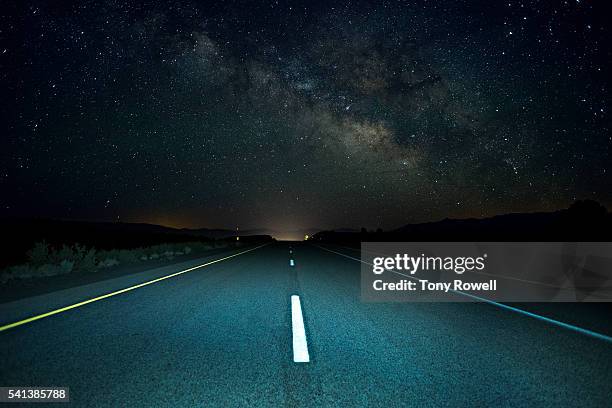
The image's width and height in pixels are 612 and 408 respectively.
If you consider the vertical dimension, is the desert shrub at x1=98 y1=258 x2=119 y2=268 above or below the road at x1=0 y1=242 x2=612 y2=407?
below

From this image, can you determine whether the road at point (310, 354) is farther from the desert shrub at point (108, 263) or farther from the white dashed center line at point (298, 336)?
the desert shrub at point (108, 263)

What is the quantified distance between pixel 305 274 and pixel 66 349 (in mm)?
8428

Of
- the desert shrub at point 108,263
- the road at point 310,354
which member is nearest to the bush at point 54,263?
the desert shrub at point 108,263

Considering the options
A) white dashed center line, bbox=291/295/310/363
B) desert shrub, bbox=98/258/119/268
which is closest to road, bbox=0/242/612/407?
white dashed center line, bbox=291/295/310/363

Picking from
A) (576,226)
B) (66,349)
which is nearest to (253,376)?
(66,349)

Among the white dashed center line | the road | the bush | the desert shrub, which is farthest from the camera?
the desert shrub

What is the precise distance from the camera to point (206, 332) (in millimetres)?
4719

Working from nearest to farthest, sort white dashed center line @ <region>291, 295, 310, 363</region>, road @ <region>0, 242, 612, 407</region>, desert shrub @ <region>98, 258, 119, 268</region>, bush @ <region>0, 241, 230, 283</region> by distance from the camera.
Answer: road @ <region>0, 242, 612, 407</region>
white dashed center line @ <region>291, 295, 310, 363</region>
bush @ <region>0, 241, 230, 283</region>
desert shrub @ <region>98, 258, 119, 268</region>

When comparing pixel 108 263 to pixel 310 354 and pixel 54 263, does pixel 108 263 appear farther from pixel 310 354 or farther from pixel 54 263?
pixel 310 354

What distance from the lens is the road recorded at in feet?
9.56

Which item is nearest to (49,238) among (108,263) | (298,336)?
(108,263)

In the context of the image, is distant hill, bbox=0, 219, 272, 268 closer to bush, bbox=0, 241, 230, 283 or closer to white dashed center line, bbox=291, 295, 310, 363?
bush, bbox=0, 241, 230, 283

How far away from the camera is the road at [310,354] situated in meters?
2.91

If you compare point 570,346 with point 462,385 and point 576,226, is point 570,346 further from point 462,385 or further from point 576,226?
point 576,226
